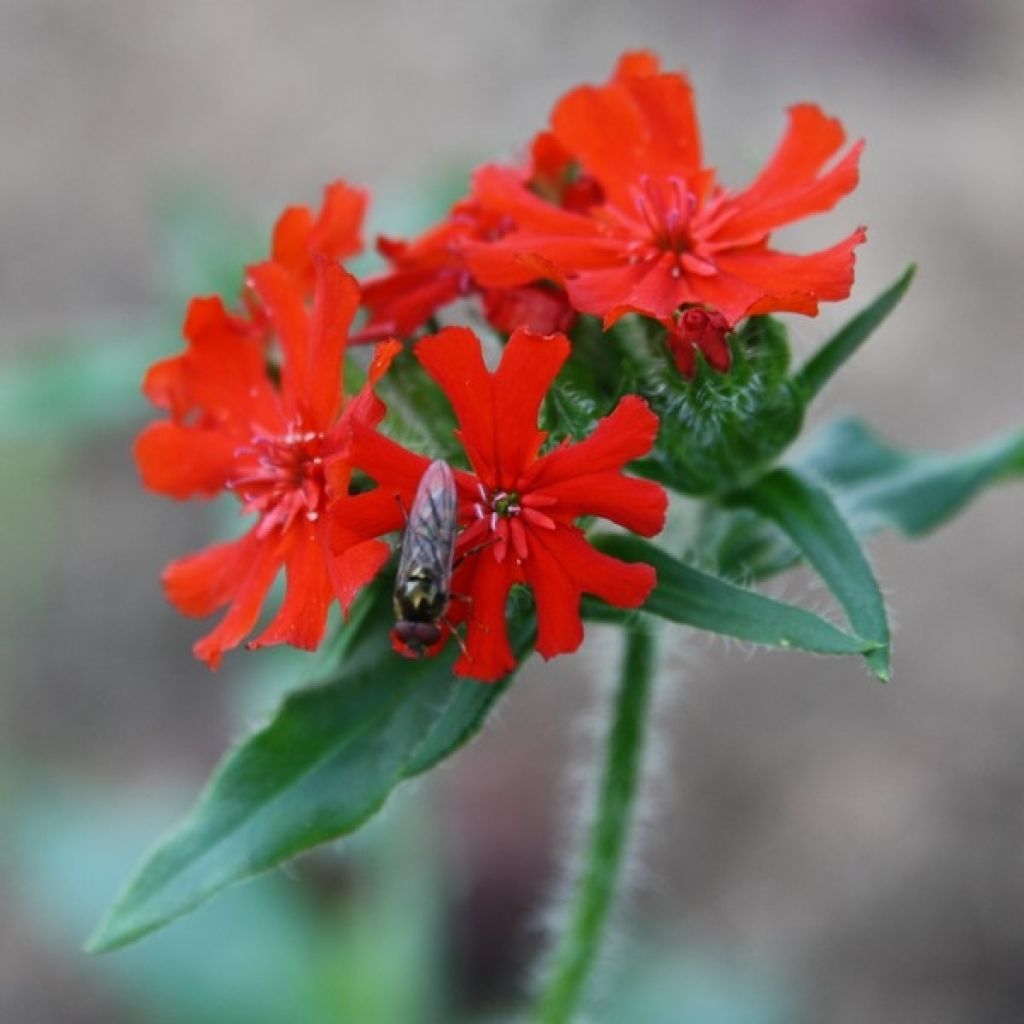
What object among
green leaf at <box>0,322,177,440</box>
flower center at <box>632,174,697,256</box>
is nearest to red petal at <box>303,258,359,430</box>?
flower center at <box>632,174,697,256</box>

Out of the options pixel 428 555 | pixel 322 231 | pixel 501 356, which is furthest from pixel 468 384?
pixel 322 231

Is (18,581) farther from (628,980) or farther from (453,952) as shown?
(628,980)

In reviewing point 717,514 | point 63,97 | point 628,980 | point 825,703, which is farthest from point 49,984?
point 63,97

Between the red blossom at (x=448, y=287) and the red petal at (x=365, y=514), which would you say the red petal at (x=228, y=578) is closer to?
the red petal at (x=365, y=514)

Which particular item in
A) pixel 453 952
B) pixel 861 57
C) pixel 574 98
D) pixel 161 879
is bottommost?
pixel 453 952

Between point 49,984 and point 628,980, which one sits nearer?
point 628,980

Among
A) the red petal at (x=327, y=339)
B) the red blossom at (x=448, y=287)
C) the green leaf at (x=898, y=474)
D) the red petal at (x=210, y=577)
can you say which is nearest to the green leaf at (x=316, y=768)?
the red petal at (x=210, y=577)

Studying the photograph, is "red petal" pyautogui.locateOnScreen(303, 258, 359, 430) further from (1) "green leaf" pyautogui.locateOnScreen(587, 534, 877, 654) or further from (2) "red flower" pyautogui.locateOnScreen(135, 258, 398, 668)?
(1) "green leaf" pyautogui.locateOnScreen(587, 534, 877, 654)
